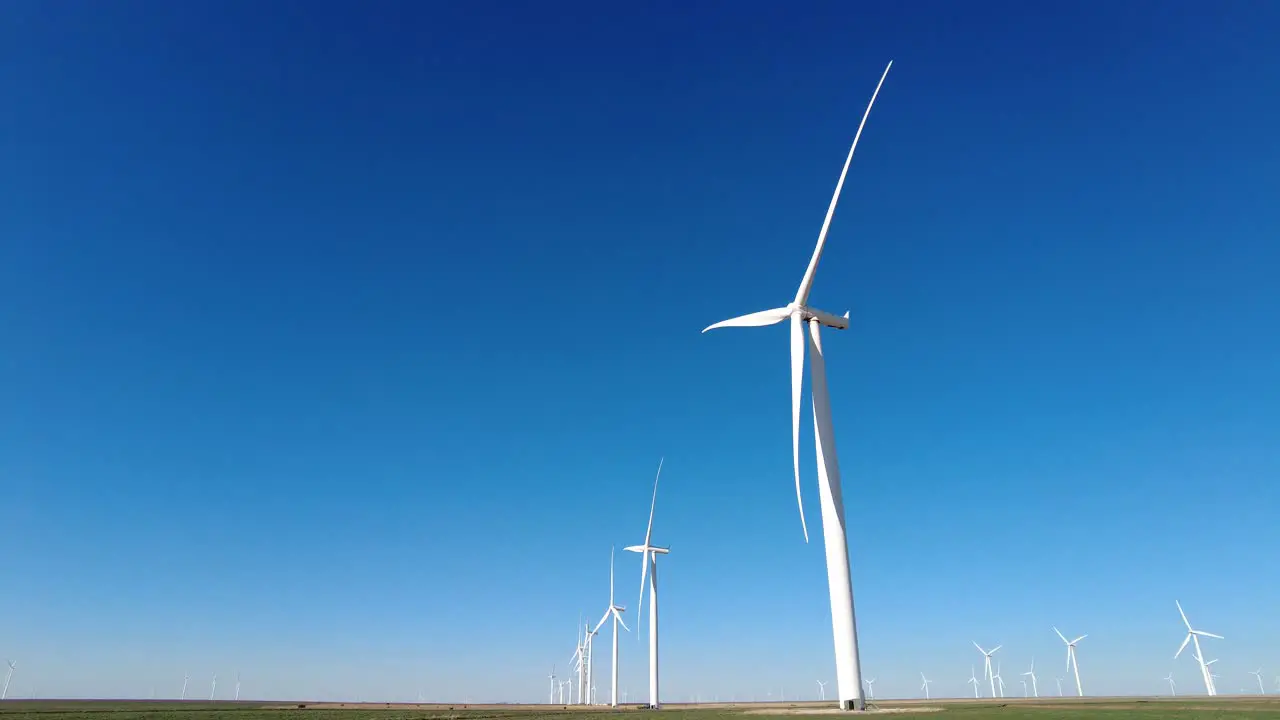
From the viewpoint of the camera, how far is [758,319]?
6575 centimetres

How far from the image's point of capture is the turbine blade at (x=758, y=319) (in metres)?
63.2

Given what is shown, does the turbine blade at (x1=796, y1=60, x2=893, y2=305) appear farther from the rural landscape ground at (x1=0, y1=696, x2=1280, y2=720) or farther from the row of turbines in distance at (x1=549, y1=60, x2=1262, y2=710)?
the rural landscape ground at (x1=0, y1=696, x2=1280, y2=720)

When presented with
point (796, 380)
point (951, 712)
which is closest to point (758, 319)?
point (796, 380)

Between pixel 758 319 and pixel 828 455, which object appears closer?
pixel 828 455

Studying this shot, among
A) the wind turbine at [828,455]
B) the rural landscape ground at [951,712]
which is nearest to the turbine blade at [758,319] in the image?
the wind turbine at [828,455]

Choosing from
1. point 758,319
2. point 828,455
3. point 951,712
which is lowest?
point 951,712

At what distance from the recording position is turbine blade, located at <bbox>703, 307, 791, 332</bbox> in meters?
63.2

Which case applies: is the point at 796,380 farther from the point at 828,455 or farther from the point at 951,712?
the point at 951,712

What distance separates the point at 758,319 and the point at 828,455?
16.0 metres

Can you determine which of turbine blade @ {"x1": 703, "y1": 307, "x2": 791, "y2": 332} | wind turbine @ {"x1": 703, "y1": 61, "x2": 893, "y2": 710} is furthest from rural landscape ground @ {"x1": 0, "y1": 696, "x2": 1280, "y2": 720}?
turbine blade @ {"x1": 703, "y1": 307, "x2": 791, "y2": 332}

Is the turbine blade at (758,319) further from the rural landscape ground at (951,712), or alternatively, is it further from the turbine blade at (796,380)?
the rural landscape ground at (951,712)

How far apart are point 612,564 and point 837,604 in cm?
10999

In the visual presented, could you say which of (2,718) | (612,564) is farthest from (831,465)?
(2,718)

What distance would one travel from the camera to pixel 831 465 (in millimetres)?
54125
